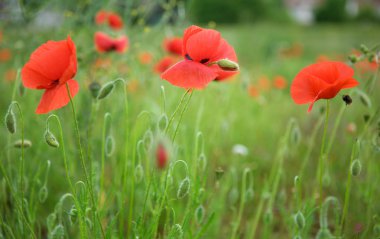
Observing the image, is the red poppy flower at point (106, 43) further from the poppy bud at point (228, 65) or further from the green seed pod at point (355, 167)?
the green seed pod at point (355, 167)

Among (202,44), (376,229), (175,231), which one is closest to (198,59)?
(202,44)

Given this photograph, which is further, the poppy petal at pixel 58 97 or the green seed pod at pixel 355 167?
the green seed pod at pixel 355 167

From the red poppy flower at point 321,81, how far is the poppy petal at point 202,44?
9.1 inches

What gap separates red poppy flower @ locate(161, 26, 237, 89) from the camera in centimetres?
90

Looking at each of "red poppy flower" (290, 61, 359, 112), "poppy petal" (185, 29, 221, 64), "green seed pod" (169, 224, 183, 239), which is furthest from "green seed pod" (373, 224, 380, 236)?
"poppy petal" (185, 29, 221, 64)

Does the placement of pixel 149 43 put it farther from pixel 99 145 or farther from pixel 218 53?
pixel 218 53

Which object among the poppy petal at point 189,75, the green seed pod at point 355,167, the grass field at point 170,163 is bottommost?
the grass field at point 170,163

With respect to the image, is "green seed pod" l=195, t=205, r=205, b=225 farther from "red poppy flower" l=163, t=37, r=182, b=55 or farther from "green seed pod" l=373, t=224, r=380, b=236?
"red poppy flower" l=163, t=37, r=182, b=55

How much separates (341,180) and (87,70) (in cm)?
148

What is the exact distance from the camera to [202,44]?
0.96 metres

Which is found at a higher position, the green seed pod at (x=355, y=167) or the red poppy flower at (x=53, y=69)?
the red poppy flower at (x=53, y=69)

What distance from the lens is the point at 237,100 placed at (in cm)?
382

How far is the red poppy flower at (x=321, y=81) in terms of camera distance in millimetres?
976

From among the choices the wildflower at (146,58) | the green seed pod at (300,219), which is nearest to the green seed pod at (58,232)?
the green seed pod at (300,219)
